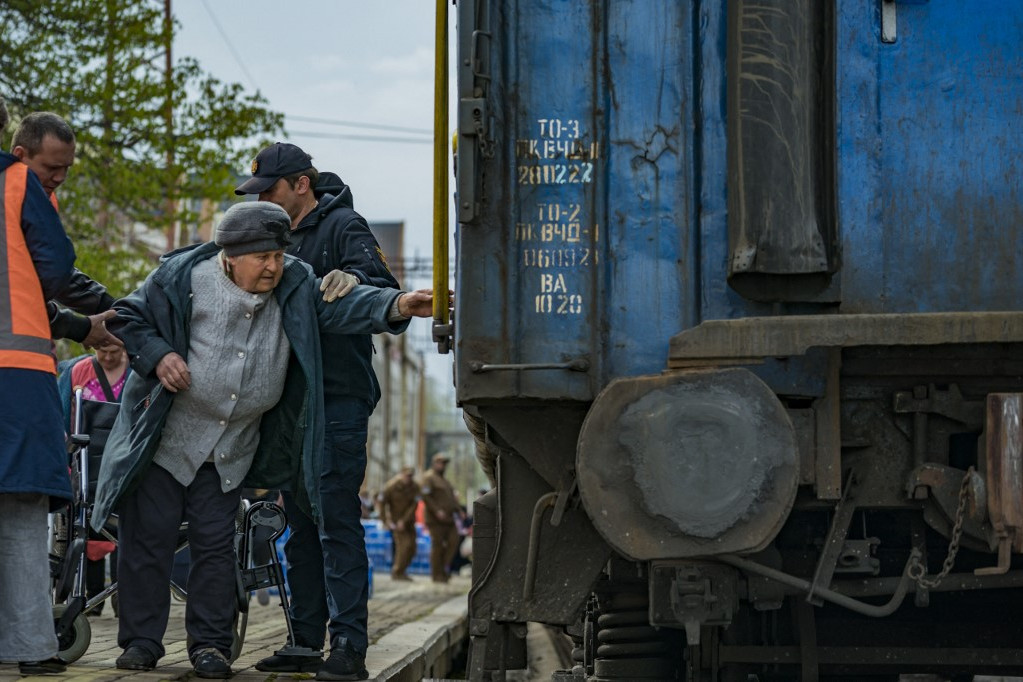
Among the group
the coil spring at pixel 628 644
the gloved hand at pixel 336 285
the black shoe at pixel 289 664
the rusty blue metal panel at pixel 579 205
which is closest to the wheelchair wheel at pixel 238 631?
the black shoe at pixel 289 664

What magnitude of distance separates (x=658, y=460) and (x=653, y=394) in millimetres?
204

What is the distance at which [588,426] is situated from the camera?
15.8 ft

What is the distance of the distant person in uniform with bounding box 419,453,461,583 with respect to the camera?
864 inches

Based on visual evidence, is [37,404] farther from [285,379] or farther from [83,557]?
[83,557]

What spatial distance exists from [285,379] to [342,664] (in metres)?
1.14

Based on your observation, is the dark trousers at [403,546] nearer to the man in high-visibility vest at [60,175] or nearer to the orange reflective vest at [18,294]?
the man in high-visibility vest at [60,175]

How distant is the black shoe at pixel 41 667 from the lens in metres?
5.51

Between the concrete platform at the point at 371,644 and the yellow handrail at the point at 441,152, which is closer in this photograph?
the yellow handrail at the point at 441,152

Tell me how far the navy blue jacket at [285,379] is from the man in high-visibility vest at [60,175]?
214mm

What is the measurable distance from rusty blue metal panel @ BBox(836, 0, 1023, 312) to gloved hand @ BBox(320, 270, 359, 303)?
2.05 metres

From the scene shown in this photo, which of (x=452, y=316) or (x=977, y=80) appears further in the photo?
(x=452, y=316)

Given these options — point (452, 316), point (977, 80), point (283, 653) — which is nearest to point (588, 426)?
point (452, 316)

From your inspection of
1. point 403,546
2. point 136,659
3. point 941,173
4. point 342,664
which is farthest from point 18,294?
point 403,546

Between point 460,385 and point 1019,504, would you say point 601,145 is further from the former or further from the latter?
point 1019,504
